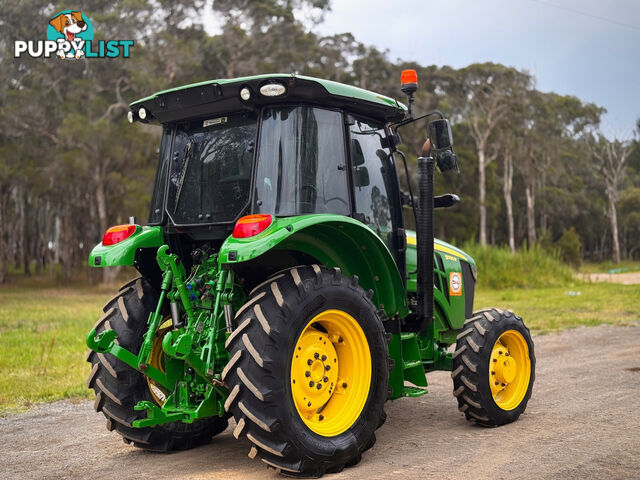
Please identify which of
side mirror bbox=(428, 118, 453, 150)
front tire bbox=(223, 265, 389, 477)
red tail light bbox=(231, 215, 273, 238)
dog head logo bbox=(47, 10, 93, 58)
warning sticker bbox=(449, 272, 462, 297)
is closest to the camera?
front tire bbox=(223, 265, 389, 477)

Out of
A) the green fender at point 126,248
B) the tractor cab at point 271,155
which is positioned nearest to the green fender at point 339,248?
the tractor cab at point 271,155

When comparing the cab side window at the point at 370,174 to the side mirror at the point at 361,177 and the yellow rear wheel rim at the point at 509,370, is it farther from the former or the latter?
the yellow rear wheel rim at the point at 509,370

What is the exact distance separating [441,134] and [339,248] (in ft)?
4.10

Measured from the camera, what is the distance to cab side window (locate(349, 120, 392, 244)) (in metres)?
5.12

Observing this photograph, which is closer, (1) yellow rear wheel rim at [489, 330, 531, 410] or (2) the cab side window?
(2) the cab side window

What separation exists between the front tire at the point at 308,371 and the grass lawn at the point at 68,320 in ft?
12.8

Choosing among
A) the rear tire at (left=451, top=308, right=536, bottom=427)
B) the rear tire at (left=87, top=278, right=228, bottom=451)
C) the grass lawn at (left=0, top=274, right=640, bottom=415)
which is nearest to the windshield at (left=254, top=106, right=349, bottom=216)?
the rear tire at (left=87, top=278, right=228, bottom=451)

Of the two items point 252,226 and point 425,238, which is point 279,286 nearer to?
point 252,226

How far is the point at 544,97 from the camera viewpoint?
43781mm

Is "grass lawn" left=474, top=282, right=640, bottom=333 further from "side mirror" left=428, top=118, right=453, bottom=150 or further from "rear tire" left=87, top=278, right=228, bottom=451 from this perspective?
"rear tire" left=87, top=278, right=228, bottom=451

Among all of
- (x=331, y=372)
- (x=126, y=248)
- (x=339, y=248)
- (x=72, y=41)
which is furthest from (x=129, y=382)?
(x=72, y=41)

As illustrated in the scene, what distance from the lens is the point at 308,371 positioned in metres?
4.40

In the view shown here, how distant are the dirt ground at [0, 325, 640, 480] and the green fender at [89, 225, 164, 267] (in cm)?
143

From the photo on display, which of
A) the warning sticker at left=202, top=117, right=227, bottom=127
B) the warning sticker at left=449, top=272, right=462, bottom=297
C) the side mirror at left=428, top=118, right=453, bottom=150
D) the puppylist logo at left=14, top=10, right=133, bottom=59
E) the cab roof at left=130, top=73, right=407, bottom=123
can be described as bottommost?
the warning sticker at left=449, top=272, right=462, bottom=297
